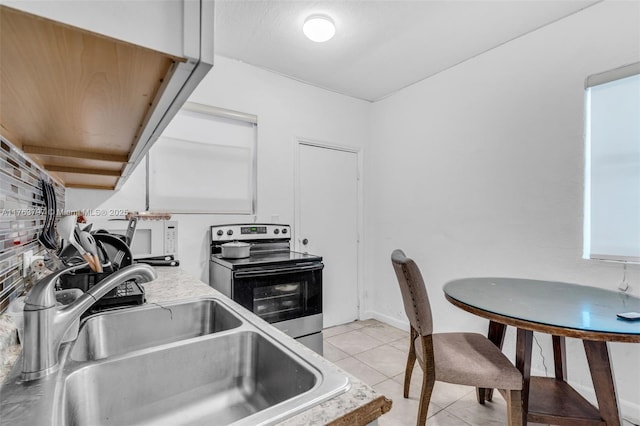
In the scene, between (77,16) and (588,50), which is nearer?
(77,16)

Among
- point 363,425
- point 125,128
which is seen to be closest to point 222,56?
point 125,128

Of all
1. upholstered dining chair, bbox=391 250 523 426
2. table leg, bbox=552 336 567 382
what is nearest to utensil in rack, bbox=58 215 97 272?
upholstered dining chair, bbox=391 250 523 426

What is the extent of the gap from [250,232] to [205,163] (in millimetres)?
733

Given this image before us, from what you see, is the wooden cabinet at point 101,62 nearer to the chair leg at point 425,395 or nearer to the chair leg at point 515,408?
the chair leg at point 425,395

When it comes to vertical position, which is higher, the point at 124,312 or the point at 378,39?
the point at 378,39

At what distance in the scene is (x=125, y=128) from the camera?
868mm

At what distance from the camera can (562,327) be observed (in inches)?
50.3

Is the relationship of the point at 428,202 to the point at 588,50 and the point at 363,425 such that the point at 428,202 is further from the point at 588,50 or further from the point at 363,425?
the point at 363,425

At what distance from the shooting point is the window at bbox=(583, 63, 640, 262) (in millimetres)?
1888

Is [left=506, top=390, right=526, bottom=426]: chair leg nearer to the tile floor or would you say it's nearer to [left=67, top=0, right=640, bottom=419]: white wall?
the tile floor

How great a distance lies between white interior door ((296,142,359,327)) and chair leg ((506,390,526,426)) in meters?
2.06

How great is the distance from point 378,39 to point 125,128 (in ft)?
7.26

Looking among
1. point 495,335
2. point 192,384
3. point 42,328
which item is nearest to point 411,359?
point 495,335

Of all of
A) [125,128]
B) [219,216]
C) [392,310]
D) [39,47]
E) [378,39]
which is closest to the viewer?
[39,47]
